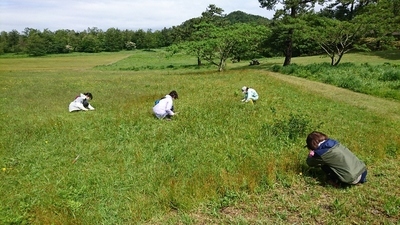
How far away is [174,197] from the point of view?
16.0ft

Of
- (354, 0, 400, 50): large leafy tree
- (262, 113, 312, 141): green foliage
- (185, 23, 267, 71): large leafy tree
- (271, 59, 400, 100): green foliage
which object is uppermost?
(354, 0, 400, 50): large leafy tree

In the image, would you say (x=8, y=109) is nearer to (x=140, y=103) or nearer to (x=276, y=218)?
(x=140, y=103)

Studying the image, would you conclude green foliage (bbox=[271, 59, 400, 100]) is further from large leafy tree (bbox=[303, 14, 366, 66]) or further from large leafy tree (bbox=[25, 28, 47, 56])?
large leafy tree (bbox=[25, 28, 47, 56])

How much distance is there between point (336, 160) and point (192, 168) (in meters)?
2.89

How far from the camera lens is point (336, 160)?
5.02m

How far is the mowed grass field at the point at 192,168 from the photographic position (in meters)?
4.55

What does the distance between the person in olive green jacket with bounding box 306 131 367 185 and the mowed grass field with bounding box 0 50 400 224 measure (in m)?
0.24

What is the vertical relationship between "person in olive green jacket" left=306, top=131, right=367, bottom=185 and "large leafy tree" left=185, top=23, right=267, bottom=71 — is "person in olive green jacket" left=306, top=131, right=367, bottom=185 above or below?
below

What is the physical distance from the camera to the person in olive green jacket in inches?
197

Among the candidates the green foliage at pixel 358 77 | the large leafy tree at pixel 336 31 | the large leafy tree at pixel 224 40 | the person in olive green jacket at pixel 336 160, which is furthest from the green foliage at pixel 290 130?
the large leafy tree at pixel 224 40

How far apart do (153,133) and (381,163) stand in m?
6.05

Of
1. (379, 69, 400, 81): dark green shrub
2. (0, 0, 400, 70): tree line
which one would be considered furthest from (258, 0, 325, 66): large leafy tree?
(379, 69, 400, 81): dark green shrub

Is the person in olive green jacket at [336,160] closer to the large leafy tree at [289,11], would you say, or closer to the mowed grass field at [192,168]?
the mowed grass field at [192,168]

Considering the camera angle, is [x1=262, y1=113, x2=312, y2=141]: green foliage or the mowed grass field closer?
the mowed grass field
